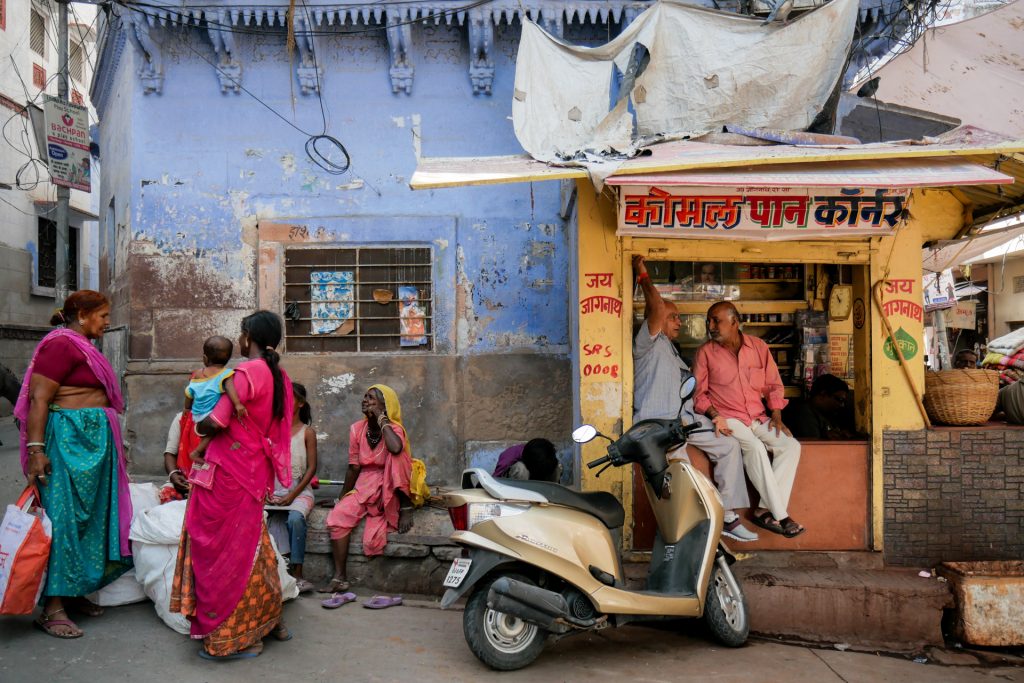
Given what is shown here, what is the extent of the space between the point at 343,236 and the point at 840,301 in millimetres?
4300

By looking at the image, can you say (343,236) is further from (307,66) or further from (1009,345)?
(1009,345)

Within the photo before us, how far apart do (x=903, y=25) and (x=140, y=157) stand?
6.92 meters

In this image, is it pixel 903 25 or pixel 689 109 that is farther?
pixel 903 25

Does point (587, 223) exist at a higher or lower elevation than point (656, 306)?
higher

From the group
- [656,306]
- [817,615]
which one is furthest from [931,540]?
[656,306]

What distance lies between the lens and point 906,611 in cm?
502

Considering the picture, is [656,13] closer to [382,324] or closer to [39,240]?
[382,324]

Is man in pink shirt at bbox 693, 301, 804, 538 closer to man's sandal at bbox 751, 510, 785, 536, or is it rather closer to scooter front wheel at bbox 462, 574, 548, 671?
man's sandal at bbox 751, 510, 785, 536

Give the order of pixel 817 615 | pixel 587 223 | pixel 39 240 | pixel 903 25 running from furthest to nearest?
pixel 39 240 → pixel 903 25 → pixel 587 223 → pixel 817 615


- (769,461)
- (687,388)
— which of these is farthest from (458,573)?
(769,461)

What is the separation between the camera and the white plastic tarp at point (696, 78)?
6.01 meters

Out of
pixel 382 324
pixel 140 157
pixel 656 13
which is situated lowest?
pixel 382 324

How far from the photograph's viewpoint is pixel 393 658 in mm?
4250

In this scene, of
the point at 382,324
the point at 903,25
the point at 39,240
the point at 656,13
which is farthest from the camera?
the point at 39,240
